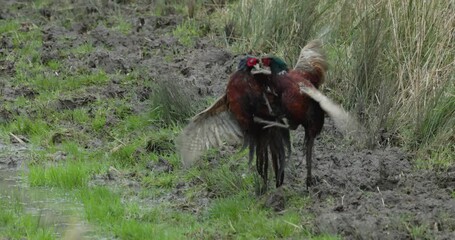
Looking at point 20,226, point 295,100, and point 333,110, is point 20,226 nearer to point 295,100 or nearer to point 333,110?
point 295,100

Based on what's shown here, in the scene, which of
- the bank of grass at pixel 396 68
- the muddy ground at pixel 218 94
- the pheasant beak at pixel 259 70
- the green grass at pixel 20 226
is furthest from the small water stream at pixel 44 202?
the bank of grass at pixel 396 68

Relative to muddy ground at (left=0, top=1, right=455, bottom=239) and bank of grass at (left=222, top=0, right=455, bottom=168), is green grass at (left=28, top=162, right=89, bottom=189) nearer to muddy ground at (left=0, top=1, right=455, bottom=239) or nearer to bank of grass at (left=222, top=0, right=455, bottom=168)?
muddy ground at (left=0, top=1, right=455, bottom=239)

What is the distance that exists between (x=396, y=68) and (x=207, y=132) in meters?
2.41

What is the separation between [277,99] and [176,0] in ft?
25.1

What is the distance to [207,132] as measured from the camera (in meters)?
7.61

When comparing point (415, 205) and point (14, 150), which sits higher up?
point (415, 205)

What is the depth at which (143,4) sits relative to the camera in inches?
582

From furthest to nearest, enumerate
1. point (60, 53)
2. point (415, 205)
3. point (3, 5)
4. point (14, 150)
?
point (3, 5), point (60, 53), point (14, 150), point (415, 205)

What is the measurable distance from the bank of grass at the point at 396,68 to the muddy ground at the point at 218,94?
31 centimetres

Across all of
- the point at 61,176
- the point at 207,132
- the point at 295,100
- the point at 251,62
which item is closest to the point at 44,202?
the point at 61,176

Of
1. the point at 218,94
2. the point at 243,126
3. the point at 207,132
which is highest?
the point at 243,126

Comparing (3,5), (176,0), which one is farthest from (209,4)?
(3,5)

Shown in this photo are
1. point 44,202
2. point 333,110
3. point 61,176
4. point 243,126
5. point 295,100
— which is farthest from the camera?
point 61,176

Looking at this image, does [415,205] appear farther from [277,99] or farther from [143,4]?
[143,4]
